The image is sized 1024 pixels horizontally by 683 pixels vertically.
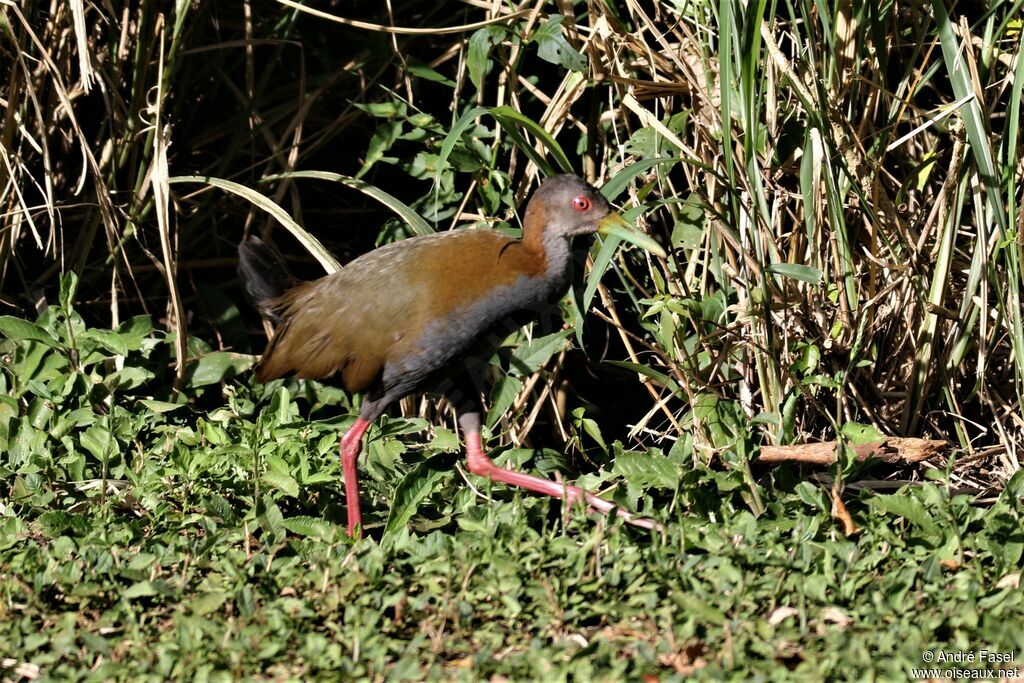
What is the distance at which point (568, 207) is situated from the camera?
3.84 m

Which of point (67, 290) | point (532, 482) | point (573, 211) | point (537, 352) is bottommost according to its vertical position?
point (532, 482)

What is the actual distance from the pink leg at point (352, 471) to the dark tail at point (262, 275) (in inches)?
21.9

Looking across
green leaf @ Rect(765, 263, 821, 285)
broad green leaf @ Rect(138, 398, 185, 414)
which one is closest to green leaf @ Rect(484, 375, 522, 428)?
green leaf @ Rect(765, 263, 821, 285)

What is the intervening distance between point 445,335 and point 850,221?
139 centimetres

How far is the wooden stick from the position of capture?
3891mm

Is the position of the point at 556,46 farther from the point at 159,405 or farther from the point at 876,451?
the point at 159,405

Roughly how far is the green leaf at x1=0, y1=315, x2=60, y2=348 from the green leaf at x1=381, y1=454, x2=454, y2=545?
1501mm

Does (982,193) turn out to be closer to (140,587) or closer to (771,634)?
(771,634)

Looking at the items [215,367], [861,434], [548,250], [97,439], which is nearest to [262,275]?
[215,367]

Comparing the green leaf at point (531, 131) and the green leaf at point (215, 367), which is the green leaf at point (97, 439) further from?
the green leaf at point (531, 131)

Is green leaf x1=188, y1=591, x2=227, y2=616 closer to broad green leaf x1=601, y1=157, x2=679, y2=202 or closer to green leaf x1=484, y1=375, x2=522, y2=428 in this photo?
green leaf x1=484, y1=375, x2=522, y2=428

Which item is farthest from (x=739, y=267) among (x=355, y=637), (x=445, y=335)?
(x=355, y=637)

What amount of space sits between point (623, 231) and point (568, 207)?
0.63 feet

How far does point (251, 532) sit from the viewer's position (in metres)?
3.49
